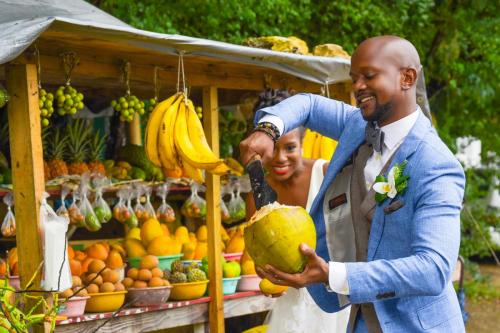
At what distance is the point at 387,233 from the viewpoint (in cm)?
276

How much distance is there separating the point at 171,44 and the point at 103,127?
11.1 ft

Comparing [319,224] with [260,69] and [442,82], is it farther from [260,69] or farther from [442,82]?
[442,82]

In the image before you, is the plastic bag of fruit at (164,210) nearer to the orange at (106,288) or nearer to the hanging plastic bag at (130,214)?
the hanging plastic bag at (130,214)

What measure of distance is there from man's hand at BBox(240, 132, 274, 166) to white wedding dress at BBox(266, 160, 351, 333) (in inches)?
87.1

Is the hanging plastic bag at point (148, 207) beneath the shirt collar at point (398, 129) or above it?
beneath

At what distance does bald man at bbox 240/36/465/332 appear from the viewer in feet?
8.36

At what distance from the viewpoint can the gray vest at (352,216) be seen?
2.89 meters

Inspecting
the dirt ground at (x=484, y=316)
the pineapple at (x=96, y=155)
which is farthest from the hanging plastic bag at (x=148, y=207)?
the dirt ground at (x=484, y=316)

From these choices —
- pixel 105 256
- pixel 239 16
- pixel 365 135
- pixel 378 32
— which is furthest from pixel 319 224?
pixel 378 32

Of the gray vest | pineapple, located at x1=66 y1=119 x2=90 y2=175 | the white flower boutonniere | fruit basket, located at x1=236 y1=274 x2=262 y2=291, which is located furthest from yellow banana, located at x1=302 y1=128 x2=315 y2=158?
the white flower boutonniere

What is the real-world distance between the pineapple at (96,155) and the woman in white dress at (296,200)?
128cm

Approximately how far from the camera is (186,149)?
5121 millimetres

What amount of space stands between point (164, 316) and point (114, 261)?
495mm

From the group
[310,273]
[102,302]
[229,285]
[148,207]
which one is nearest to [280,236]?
[310,273]
